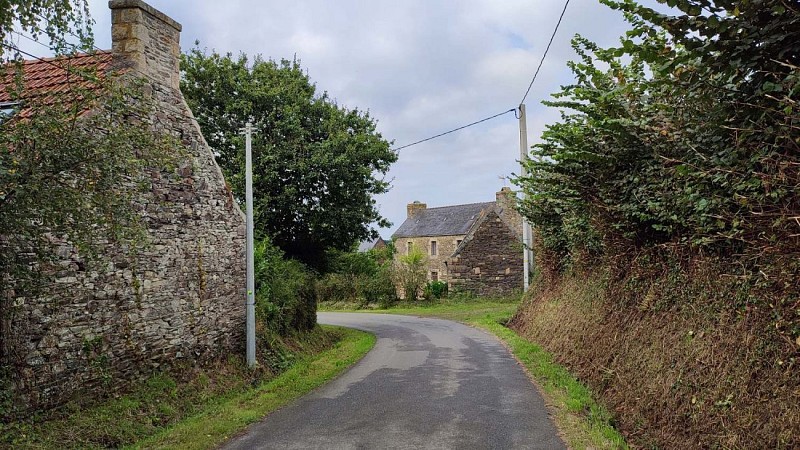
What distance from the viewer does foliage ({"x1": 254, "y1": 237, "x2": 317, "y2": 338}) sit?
1414cm

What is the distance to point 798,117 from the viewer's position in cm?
366

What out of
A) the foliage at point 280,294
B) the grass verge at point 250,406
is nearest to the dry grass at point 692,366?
the grass verge at point 250,406

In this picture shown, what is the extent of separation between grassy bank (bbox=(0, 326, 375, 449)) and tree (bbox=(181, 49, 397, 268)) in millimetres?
5900

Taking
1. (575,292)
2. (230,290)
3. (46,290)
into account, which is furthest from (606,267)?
(46,290)

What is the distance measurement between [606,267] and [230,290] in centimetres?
798

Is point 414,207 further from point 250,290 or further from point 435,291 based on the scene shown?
point 250,290

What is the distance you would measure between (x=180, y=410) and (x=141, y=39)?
645 cm

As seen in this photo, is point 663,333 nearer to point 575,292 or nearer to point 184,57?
point 575,292

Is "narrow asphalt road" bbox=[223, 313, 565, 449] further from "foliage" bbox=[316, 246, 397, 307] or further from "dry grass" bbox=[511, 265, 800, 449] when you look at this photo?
"foliage" bbox=[316, 246, 397, 307]

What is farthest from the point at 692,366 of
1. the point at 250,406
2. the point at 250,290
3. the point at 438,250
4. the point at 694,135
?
the point at 438,250

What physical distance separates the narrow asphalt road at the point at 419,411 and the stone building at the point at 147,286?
2628mm

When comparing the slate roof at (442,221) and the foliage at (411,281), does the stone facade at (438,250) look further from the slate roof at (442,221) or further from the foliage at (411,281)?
the foliage at (411,281)

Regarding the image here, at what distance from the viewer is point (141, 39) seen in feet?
31.3

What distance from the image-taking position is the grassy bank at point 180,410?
6785mm
